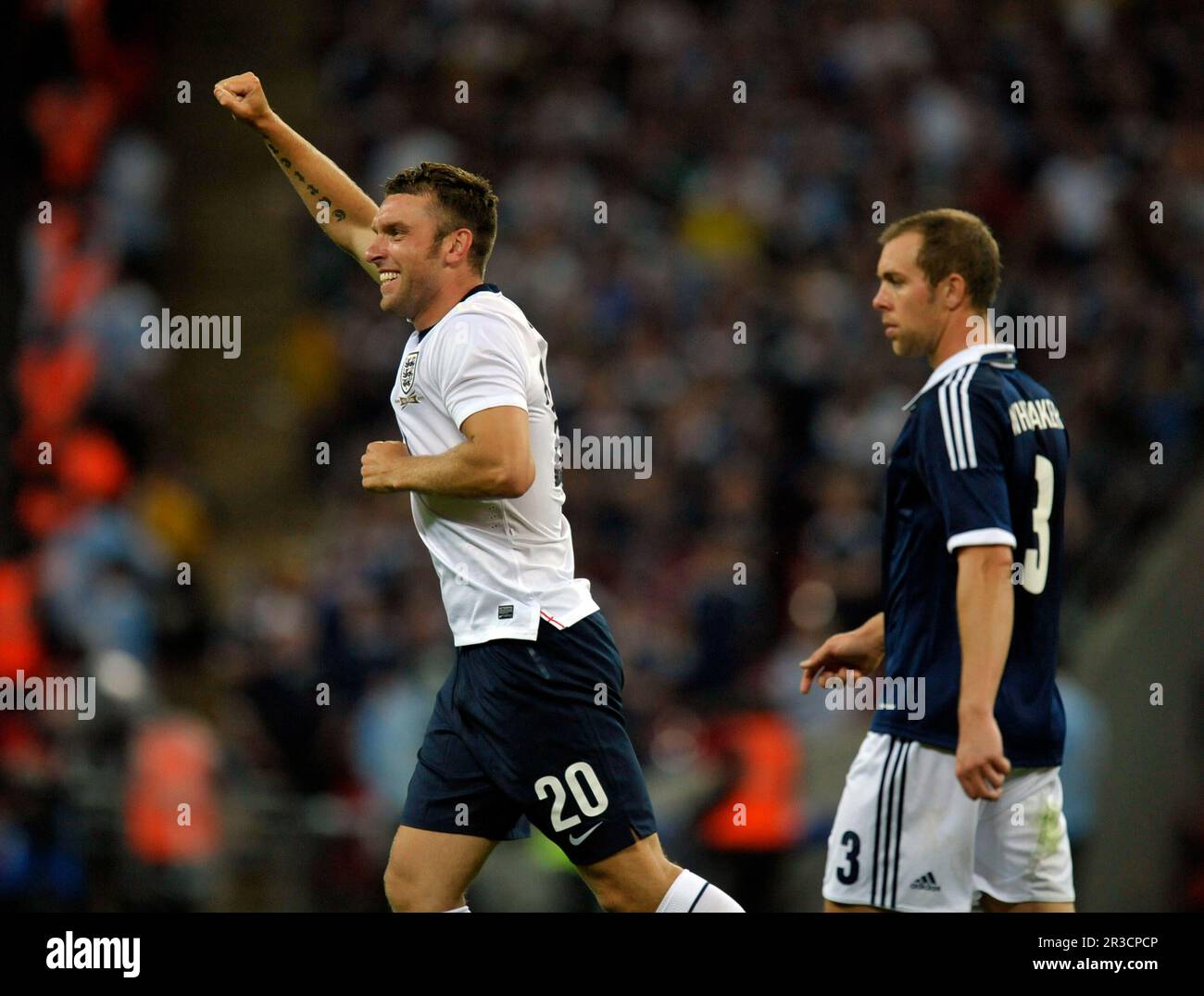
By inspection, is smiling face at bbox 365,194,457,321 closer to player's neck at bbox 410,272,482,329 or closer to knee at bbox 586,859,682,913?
player's neck at bbox 410,272,482,329

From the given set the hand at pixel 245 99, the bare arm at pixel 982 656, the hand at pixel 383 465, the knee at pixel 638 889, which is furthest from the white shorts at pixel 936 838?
the hand at pixel 245 99

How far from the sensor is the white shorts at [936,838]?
4.46 meters

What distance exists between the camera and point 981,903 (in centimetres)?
464

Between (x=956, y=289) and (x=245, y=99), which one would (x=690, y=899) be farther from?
(x=245, y=99)

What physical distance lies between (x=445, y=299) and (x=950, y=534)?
144 centimetres

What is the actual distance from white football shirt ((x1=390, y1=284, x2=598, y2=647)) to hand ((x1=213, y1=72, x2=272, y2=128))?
100 cm

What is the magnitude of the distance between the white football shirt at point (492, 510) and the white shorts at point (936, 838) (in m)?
0.85

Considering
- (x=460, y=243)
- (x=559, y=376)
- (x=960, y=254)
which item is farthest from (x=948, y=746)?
(x=559, y=376)

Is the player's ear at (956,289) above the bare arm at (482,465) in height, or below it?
above

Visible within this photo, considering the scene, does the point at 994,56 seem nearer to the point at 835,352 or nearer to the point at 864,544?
the point at 835,352

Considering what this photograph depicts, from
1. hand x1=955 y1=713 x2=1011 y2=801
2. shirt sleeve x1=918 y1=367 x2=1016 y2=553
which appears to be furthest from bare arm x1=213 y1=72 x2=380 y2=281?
hand x1=955 y1=713 x2=1011 y2=801

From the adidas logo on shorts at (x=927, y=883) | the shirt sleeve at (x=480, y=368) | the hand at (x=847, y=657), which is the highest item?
the shirt sleeve at (x=480, y=368)

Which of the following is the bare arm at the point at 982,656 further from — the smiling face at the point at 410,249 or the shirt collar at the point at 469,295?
the smiling face at the point at 410,249

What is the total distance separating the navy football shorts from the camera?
14.9 ft
